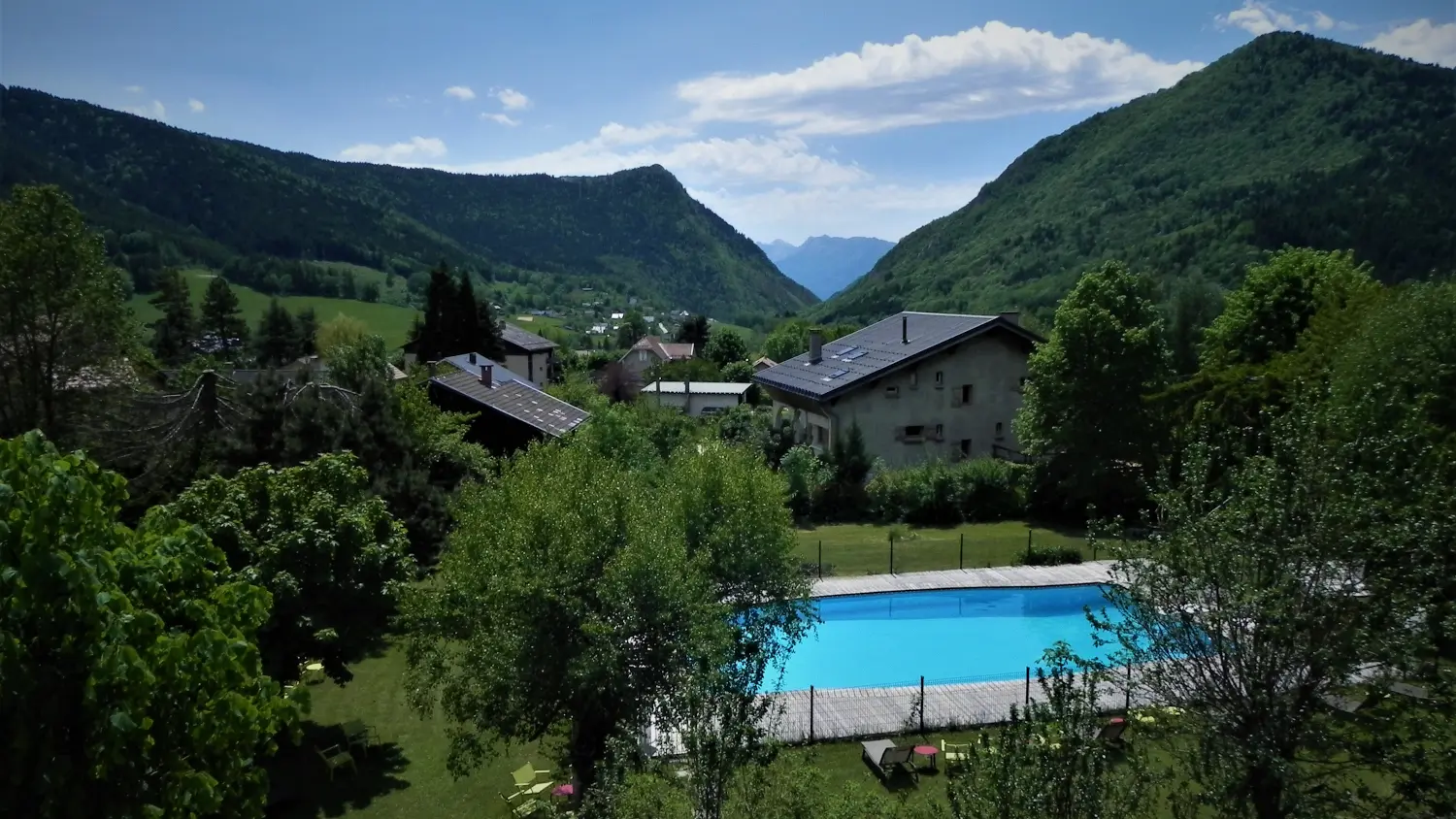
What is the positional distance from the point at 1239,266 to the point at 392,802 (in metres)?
87.9

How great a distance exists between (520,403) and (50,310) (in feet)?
45.1

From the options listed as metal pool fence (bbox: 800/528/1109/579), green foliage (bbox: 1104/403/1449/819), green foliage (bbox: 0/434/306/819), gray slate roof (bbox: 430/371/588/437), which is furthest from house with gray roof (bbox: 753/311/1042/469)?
green foliage (bbox: 0/434/306/819)

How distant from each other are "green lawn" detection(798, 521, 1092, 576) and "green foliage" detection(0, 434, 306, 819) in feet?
67.1

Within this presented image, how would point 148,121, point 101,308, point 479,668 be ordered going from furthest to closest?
point 148,121
point 101,308
point 479,668

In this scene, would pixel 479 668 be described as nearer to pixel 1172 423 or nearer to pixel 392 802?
pixel 392 802

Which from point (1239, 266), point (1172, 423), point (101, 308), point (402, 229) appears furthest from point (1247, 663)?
point (402, 229)

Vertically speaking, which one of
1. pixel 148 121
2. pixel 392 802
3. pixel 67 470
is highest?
pixel 148 121

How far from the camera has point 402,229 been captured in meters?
186

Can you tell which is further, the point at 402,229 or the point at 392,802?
the point at 402,229

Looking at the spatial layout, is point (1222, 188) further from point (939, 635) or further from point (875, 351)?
point (939, 635)

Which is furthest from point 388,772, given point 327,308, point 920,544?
point 327,308

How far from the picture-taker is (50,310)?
74.8 feet

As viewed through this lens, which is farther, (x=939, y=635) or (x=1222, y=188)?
(x=1222, y=188)

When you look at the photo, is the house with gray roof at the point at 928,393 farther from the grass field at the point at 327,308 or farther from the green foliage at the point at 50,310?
the grass field at the point at 327,308
